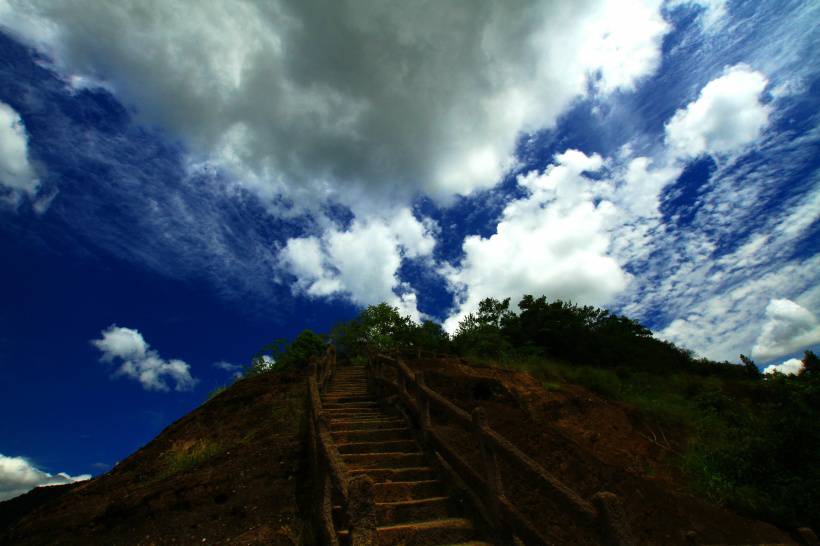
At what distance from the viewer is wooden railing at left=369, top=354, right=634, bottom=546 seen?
2887 mm

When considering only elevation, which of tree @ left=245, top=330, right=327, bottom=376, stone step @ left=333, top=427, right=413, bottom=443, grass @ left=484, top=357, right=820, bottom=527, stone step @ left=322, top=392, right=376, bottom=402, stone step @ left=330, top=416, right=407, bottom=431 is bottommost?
grass @ left=484, top=357, right=820, bottom=527

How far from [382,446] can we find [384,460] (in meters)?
0.59

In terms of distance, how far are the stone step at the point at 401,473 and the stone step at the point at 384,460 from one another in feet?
0.91

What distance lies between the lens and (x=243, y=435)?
9789 mm

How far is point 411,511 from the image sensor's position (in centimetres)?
494

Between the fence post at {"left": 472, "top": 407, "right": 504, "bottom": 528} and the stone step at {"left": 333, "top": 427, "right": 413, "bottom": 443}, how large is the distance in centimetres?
297

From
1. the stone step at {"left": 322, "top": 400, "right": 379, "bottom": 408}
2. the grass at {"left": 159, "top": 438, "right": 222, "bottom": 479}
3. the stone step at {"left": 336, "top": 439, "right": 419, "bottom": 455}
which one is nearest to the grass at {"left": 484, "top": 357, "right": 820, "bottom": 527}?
the stone step at {"left": 336, "top": 439, "right": 419, "bottom": 455}

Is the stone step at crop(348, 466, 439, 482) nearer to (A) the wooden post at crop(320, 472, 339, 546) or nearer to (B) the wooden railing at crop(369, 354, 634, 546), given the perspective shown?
(B) the wooden railing at crop(369, 354, 634, 546)

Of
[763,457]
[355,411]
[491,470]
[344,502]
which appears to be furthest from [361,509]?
[763,457]

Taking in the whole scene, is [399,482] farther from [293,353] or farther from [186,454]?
[293,353]

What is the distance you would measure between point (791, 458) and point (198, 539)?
1240 centimetres

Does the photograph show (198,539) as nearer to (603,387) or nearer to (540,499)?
(540,499)

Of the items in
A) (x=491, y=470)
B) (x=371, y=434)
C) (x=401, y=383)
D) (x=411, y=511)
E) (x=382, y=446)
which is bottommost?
(x=411, y=511)

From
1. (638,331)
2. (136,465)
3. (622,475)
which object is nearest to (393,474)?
(622,475)
